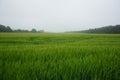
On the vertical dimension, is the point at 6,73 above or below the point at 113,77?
above

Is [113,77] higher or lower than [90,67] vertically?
lower

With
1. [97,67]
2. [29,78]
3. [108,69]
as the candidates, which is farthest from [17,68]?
[108,69]

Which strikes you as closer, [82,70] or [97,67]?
[82,70]

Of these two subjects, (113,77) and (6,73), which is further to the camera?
(113,77)

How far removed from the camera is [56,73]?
1423 millimetres

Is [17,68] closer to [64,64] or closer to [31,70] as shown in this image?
[31,70]

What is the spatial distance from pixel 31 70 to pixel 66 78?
1.64 feet

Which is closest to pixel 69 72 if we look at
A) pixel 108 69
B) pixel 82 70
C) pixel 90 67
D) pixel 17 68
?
pixel 82 70

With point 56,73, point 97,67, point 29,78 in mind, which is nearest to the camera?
point 29,78

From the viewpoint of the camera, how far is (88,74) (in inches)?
59.7

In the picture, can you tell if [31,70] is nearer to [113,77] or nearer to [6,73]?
[6,73]

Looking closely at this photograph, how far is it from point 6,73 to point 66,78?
0.76m

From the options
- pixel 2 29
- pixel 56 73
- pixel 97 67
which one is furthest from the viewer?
pixel 2 29

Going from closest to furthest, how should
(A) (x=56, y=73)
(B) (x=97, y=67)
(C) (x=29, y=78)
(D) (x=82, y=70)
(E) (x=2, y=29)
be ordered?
1. (C) (x=29, y=78)
2. (A) (x=56, y=73)
3. (D) (x=82, y=70)
4. (B) (x=97, y=67)
5. (E) (x=2, y=29)
